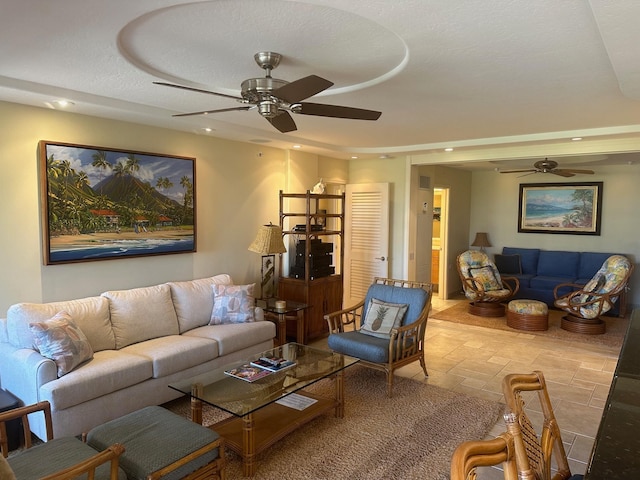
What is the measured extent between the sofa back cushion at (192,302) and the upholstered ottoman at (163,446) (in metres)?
1.70

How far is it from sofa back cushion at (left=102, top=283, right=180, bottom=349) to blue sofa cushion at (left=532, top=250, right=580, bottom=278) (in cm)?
651

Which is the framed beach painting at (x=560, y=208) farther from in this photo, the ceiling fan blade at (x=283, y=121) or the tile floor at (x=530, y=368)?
the ceiling fan blade at (x=283, y=121)

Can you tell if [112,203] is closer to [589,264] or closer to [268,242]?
[268,242]

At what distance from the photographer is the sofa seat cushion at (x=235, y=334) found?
3.93 m

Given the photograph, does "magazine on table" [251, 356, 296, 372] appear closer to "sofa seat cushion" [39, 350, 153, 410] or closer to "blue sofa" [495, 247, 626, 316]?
"sofa seat cushion" [39, 350, 153, 410]

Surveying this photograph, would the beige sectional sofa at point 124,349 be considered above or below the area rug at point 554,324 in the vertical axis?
above

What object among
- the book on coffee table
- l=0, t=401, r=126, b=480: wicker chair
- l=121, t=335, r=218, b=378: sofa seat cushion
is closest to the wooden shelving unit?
l=121, t=335, r=218, b=378: sofa seat cushion

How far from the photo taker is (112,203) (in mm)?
3957

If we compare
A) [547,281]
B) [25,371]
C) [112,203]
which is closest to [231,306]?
[112,203]

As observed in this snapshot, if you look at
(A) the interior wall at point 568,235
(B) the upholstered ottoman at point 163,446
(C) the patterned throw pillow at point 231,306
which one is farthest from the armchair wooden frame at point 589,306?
(B) the upholstered ottoman at point 163,446

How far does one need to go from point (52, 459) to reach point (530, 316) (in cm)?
571

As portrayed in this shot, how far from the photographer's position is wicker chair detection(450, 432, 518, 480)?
1.04 metres

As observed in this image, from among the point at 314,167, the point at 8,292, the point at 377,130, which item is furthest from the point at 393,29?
the point at 314,167

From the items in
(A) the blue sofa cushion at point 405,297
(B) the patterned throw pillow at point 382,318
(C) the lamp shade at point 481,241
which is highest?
(C) the lamp shade at point 481,241
